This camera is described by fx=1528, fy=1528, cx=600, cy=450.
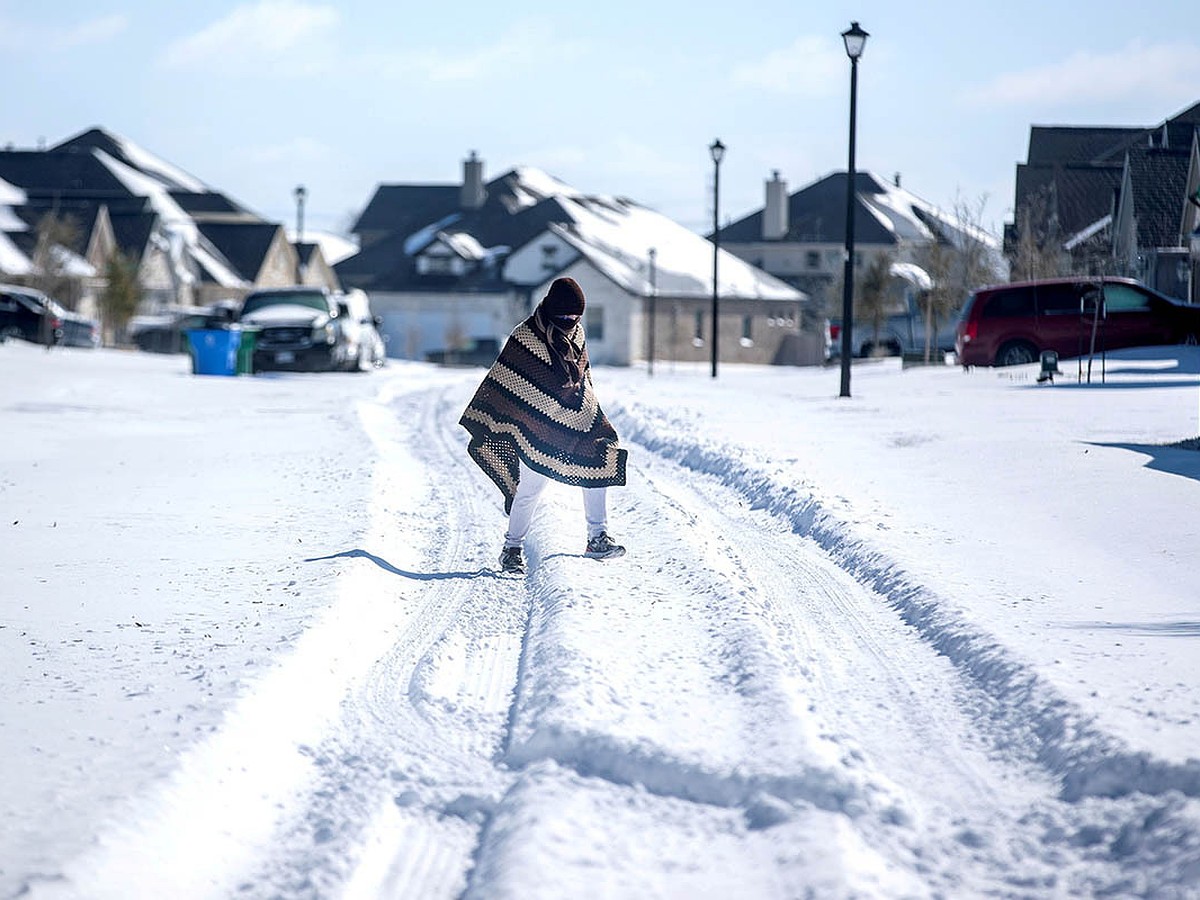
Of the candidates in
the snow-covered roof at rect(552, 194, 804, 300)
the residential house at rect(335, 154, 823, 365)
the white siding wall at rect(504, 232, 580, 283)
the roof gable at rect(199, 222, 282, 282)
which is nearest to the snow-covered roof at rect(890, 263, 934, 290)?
the residential house at rect(335, 154, 823, 365)

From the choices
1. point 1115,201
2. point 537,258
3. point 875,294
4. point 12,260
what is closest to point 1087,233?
point 1115,201

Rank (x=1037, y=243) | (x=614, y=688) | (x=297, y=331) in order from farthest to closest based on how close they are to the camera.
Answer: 1. (x=1037, y=243)
2. (x=297, y=331)
3. (x=614, y=688)

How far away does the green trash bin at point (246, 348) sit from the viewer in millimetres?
30359

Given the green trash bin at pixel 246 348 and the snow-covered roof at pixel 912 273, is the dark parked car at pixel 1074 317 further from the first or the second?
the snow-covered roof at pixel 912 273

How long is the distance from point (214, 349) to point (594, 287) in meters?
37.4

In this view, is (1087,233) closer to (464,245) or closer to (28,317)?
(28,317)

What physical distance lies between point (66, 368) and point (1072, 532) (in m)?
24.8

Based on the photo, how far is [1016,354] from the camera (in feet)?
86.8

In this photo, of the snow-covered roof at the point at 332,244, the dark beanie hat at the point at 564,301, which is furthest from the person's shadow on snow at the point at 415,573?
the snow-covered roof at the point at 332,244

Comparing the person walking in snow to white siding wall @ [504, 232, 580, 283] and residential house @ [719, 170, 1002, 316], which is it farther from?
residential house @ [719, 170, 1002, 316]

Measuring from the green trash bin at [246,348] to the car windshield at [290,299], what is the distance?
1.69 meters

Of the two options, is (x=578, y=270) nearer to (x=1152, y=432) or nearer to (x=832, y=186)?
(x=832, y=186)

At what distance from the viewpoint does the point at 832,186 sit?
3452 inches

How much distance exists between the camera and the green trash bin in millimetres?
30359
